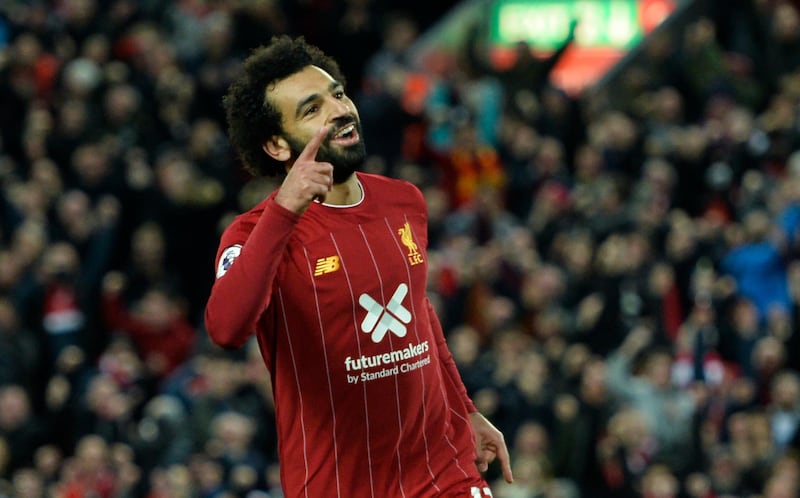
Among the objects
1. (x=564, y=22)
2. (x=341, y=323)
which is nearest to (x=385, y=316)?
(x=341, y=323)

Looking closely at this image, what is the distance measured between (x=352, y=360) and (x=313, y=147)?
761 mm

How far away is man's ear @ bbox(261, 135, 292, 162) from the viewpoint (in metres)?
5.51

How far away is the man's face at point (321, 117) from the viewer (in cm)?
534

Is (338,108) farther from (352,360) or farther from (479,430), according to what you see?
(479,430)

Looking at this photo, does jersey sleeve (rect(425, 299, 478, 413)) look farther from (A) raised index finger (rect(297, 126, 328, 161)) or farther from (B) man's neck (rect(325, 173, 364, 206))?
(A) raised index finger (rect(297, 126, 328, 161))

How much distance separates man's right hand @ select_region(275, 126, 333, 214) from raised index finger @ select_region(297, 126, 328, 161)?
10 millimetres

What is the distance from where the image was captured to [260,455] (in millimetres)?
11258

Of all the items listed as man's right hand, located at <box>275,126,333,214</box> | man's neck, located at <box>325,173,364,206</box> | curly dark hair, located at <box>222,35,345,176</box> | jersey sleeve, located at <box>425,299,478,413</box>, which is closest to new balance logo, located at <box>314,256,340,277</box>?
man's neck, located at <box>325,173,364,206</box>

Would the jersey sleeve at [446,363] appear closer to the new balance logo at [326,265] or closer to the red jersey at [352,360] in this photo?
the red jersey at [352,360]

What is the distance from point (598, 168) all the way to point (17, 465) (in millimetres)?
6520

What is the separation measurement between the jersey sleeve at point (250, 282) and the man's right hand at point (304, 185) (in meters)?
0.03

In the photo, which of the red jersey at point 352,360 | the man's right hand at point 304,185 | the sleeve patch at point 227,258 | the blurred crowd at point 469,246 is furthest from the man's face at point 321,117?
the blurred crowd at point 469,246

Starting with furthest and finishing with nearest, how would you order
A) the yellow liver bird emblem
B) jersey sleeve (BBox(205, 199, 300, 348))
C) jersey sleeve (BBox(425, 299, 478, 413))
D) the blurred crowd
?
1. the blurred crowd
2. jersey sleeve (BBox(425, 299, 478, 413))
3. the yellow liver bird emblem
4. jersey sleeve (BBox(205, 199, 300, 348))

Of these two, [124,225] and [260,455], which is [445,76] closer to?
[124,225]
